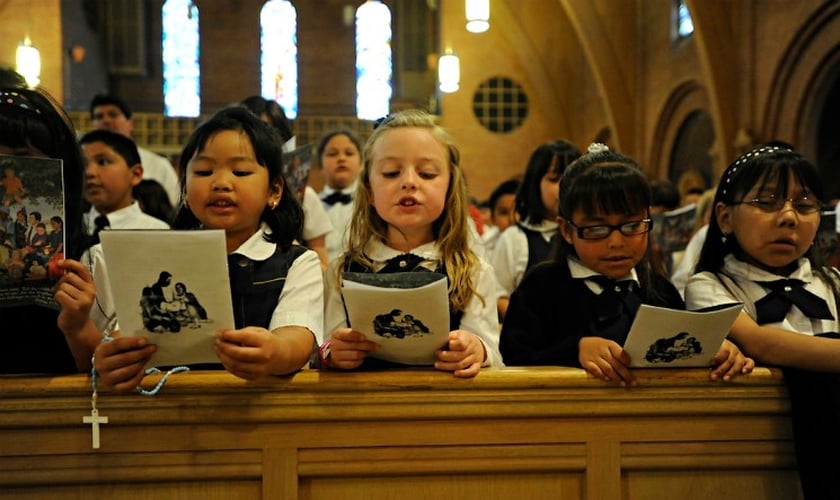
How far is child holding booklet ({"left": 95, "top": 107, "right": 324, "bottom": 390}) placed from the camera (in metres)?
2.06

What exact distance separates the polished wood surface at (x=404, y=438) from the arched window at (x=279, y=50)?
20.8 m

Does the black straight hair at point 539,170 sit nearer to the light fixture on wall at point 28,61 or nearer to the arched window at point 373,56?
the light fixture on wall at point 28,61

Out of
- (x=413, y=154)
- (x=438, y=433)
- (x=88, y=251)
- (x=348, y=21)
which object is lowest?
(x=438, y=433)

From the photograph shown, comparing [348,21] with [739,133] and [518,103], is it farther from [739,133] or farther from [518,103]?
[739,133]

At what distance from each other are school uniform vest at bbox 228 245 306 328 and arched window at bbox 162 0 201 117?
20.8m

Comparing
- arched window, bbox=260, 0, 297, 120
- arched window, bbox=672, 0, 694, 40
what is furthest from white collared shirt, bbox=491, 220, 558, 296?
arched window, bbox=260, 0, 297, 120

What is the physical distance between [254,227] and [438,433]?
799 millimetres

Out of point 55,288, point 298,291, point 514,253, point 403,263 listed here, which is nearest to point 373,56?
point 514,253

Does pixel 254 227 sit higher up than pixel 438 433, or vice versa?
pixel 254 227

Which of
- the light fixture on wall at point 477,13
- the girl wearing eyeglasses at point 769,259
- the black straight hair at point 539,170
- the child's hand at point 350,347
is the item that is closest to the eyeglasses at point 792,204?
the girl wearing eyeglasses at point 769,259

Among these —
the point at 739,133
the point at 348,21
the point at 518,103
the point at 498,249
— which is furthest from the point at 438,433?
the point at 348,21

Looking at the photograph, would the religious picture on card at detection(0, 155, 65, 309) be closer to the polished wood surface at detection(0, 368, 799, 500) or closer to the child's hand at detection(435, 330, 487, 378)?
the polished wood surface at detection(0, 368, 799, 500)

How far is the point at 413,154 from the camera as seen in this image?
7.27ft

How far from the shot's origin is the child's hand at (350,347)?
1764 millimetres
